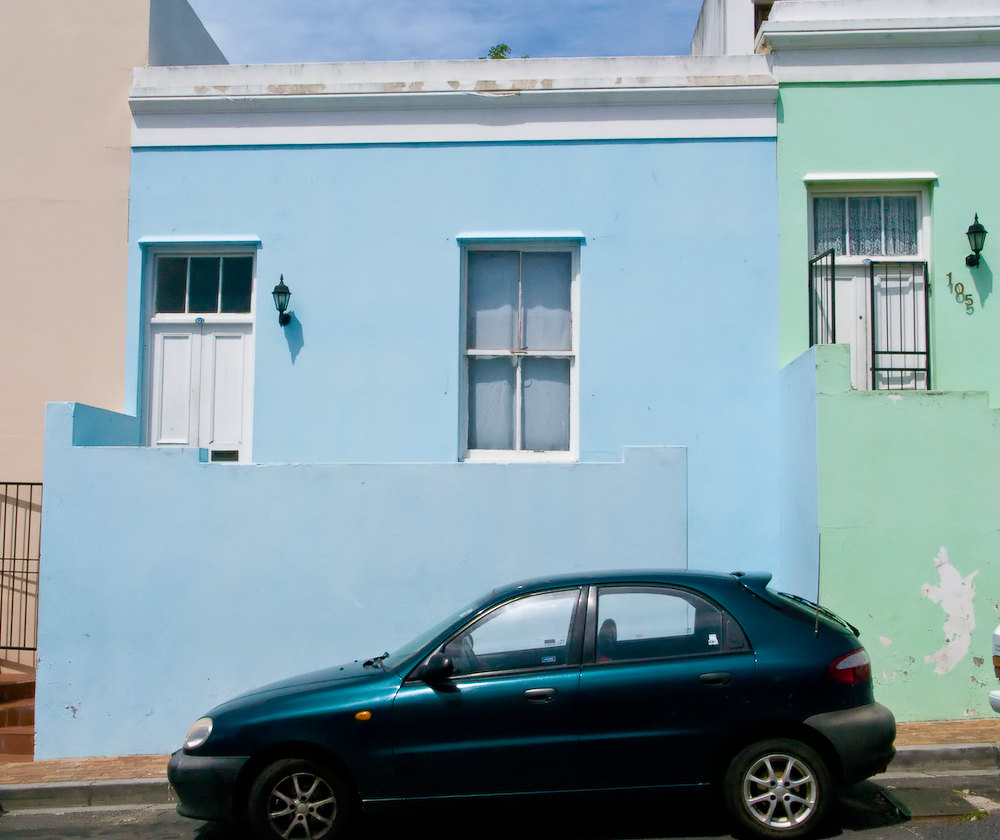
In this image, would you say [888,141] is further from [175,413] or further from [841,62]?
[175,413]

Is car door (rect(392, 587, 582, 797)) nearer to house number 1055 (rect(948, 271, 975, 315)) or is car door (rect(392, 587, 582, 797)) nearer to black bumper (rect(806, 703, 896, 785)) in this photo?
black bumper (rect(806, 703, 896, 785))

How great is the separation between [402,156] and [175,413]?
319cm

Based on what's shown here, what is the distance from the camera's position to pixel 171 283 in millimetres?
9539

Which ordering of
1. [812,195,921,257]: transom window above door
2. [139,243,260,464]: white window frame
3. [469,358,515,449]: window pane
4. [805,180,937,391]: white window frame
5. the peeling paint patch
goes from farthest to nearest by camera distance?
[139,243,260,464]: white window frame
[469,358,515,449]: window pane
[812,195,921,257]: transom window above door
[805,180,937,391]: white window frame
the peeling paint patch

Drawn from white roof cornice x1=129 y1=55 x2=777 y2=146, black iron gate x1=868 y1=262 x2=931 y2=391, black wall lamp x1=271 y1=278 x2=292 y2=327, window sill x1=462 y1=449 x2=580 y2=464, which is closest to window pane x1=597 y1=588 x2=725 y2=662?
window sill x1=462 y1=449 x2=580 y2=464

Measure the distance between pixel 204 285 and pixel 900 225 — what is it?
6.44m

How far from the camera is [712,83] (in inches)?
355

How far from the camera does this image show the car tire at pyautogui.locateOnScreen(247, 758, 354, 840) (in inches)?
221

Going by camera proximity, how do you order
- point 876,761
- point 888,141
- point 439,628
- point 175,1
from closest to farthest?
point 876,761 → point 439,628 → point 888,141 → point 175,1

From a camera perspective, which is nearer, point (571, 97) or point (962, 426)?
point (962, 426)

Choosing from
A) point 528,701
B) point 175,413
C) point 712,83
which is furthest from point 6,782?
point 712,83

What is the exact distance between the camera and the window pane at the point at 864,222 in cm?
908

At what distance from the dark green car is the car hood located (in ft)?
0.23

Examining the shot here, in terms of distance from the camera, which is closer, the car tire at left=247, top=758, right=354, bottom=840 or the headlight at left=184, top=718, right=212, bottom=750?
the car tire at left=247, top=758, right=354, bottom=840
